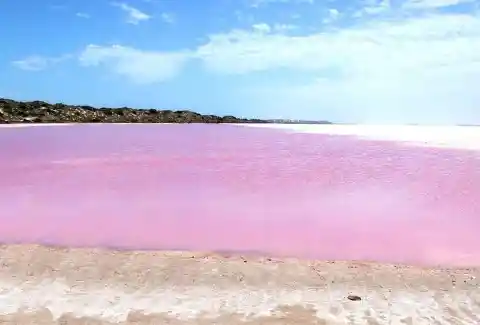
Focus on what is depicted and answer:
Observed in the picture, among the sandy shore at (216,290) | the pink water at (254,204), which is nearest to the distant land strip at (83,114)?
the pink water at (254,204)

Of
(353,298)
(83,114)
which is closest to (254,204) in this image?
(353,298)

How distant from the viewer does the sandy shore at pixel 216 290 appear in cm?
497

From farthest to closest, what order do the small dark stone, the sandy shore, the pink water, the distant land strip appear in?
1. the distant land strip
2. the pink water
3. the small dark stone
4. the sandy shore

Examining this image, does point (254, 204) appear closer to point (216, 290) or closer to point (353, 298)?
point (216, 290)

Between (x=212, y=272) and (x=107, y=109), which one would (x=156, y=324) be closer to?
(x=212, y=272)

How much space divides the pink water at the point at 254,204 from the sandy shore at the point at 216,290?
685mm

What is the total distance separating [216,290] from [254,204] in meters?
4.50

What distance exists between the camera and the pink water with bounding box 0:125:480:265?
7.68 m

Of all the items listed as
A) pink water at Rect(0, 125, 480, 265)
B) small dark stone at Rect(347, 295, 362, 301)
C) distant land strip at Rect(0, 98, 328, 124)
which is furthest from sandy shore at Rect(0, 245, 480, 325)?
distant land strip at Rect(0, 98, 328, 124)

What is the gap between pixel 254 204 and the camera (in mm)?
10094

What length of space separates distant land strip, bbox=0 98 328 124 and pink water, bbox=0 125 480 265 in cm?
2898

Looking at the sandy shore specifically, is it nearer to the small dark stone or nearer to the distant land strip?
the small dark stone

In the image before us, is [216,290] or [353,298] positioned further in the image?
[216,290]

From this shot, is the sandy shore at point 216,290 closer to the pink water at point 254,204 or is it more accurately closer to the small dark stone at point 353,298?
the small dark stone at point 353,298
